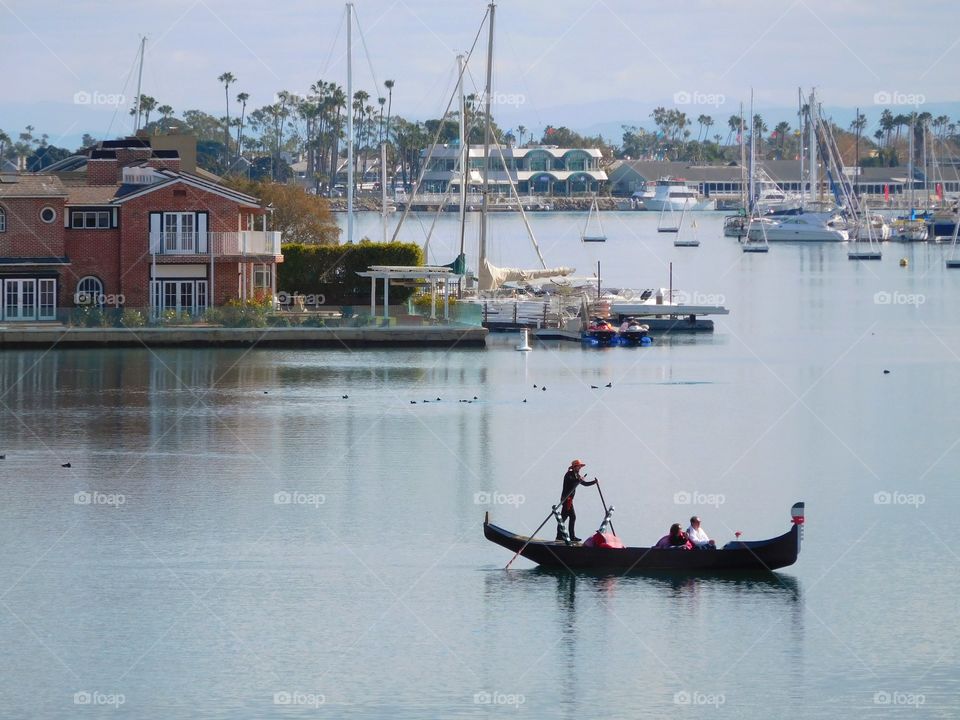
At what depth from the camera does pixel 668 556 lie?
3488 centimetres

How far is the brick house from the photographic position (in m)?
A: 76.4

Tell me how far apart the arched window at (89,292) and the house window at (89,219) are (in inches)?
90.5

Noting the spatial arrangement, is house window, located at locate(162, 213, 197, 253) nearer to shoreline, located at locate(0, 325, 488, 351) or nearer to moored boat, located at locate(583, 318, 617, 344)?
shoreline, located at locate(0, 325, 488, 351)

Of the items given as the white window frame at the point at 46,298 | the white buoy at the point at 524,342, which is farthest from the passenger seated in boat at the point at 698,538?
the white window frame at the point at 46,298

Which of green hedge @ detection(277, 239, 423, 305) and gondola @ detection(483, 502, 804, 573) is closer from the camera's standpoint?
gondola @ detection(483, 502, 804, 573)

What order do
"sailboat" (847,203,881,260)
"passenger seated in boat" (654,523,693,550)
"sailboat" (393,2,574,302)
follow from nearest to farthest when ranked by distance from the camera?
"passenger seated in boat" (654,523,693,550) < "sailboat" (393,2,574,302) < "sailboat" (847,203,881,260)

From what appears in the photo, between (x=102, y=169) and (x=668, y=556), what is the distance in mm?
53458

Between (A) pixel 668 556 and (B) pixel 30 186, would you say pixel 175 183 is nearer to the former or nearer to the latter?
(B) pixel 30 186

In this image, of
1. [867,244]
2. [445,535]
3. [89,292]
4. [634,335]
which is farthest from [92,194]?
[867,244]

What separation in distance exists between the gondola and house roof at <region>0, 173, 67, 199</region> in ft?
153

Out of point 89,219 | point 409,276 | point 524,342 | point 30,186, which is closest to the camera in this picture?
point 30,186

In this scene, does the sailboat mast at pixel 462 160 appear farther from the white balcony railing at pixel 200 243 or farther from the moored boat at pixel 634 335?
the white balcony railing at pixel 200 243

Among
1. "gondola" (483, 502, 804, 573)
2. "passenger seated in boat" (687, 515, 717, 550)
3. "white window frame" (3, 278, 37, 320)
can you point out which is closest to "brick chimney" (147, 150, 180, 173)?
"white window frame" (3, 278, 37, 320)

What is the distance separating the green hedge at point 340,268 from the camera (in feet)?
279
